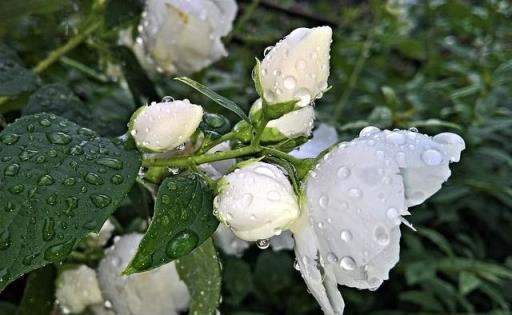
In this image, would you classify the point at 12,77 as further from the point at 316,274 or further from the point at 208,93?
the point at 316,274

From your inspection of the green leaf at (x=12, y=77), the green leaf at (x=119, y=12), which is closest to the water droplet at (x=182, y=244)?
the green leaf at (x=12, y=77)

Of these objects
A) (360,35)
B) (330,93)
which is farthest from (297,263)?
(360,35)

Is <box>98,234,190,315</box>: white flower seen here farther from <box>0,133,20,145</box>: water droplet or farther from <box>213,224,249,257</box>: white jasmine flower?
<box>0,133,20,145</box>: water droplet

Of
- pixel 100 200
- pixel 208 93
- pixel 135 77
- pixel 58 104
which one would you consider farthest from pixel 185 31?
pixel 100 200

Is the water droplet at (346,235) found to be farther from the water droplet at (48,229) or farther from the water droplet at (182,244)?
the water droplet at (48,229)

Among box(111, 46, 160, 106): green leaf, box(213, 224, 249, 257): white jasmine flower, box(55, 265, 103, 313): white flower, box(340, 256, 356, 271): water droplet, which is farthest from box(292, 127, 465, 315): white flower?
box(111, 46, 160, 106): green leaf

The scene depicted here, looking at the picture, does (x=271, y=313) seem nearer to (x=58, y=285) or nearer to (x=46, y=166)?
(x=58, y=285)

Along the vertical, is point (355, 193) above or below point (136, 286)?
above
